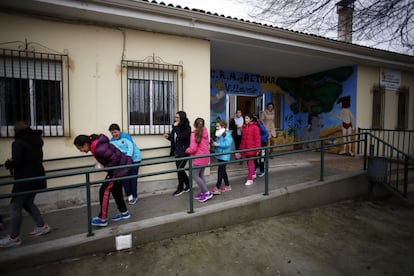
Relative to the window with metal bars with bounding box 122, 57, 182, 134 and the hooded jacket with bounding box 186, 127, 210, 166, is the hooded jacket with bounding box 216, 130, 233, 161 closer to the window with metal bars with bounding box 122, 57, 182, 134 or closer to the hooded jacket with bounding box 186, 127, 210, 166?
the hooded jacket with bounding box 186, 127, 210, 166

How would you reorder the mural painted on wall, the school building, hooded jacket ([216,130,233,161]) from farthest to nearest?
the mural painted on wall → hooded jacket ([216,130,233,161]) → the school building

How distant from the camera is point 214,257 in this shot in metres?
2.92

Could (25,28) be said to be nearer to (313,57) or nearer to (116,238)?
(116,238)

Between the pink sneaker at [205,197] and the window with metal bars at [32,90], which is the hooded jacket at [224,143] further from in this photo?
the window with metal bars at [32,90]

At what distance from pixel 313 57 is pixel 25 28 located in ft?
22.3

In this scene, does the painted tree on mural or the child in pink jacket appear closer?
the child in pink jacket

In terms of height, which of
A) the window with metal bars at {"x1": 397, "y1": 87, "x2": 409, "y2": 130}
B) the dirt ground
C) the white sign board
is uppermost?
the white sign board

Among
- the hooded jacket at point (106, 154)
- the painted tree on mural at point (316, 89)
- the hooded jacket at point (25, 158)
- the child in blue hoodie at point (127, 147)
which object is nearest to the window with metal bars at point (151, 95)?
the child in blue hoodie at point (127, 147)

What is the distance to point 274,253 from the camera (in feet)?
9.98

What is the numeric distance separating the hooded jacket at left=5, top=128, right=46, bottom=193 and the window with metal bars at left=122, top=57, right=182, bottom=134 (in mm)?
1855

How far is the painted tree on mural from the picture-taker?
8188mm

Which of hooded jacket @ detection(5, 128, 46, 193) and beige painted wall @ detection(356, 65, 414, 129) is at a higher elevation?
beige painted wall @ detection(356, 65, 414, 129)

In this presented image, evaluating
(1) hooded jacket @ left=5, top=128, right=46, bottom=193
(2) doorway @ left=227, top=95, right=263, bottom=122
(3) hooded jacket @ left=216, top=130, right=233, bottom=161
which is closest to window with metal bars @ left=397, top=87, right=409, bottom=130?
(2) doorway @ left=227, top=95, right=263, bottom=122

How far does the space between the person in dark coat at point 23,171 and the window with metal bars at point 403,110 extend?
11.0 meters
